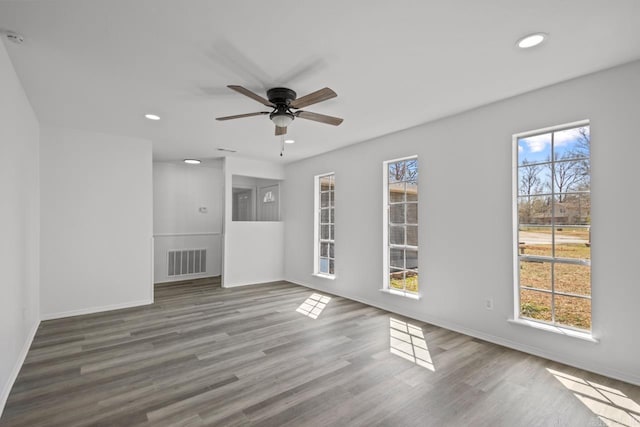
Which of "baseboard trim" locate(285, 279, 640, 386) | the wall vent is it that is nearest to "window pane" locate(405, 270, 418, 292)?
"baseboard trim" locate(285, 279, 640, 386)

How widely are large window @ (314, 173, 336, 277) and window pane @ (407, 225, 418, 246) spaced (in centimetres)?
171

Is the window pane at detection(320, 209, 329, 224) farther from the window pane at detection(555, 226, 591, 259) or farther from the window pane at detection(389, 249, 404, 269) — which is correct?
the window pane at detection(555, 226, 591, 259)

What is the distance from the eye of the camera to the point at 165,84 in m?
2.99

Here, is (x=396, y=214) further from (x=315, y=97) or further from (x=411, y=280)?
(x=315, y=97)

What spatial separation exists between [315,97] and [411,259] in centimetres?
280

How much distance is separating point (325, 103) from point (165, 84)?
1596 mm

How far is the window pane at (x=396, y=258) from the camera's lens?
465cm

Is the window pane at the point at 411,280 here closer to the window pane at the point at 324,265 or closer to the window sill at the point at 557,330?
the window sill at the point at 557,330

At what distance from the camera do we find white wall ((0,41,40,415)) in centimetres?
236

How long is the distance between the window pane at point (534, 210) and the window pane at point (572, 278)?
18.0 inches

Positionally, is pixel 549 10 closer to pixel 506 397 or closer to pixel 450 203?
pixel 450 203

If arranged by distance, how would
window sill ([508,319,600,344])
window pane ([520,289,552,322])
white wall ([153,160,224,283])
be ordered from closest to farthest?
window sill ([508,319,600,344]), window pane ([520,289,552,322]), white wall ([153,160,224,283])

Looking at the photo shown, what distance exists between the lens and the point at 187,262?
724 cm

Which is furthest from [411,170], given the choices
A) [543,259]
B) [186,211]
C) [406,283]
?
[186,211]
